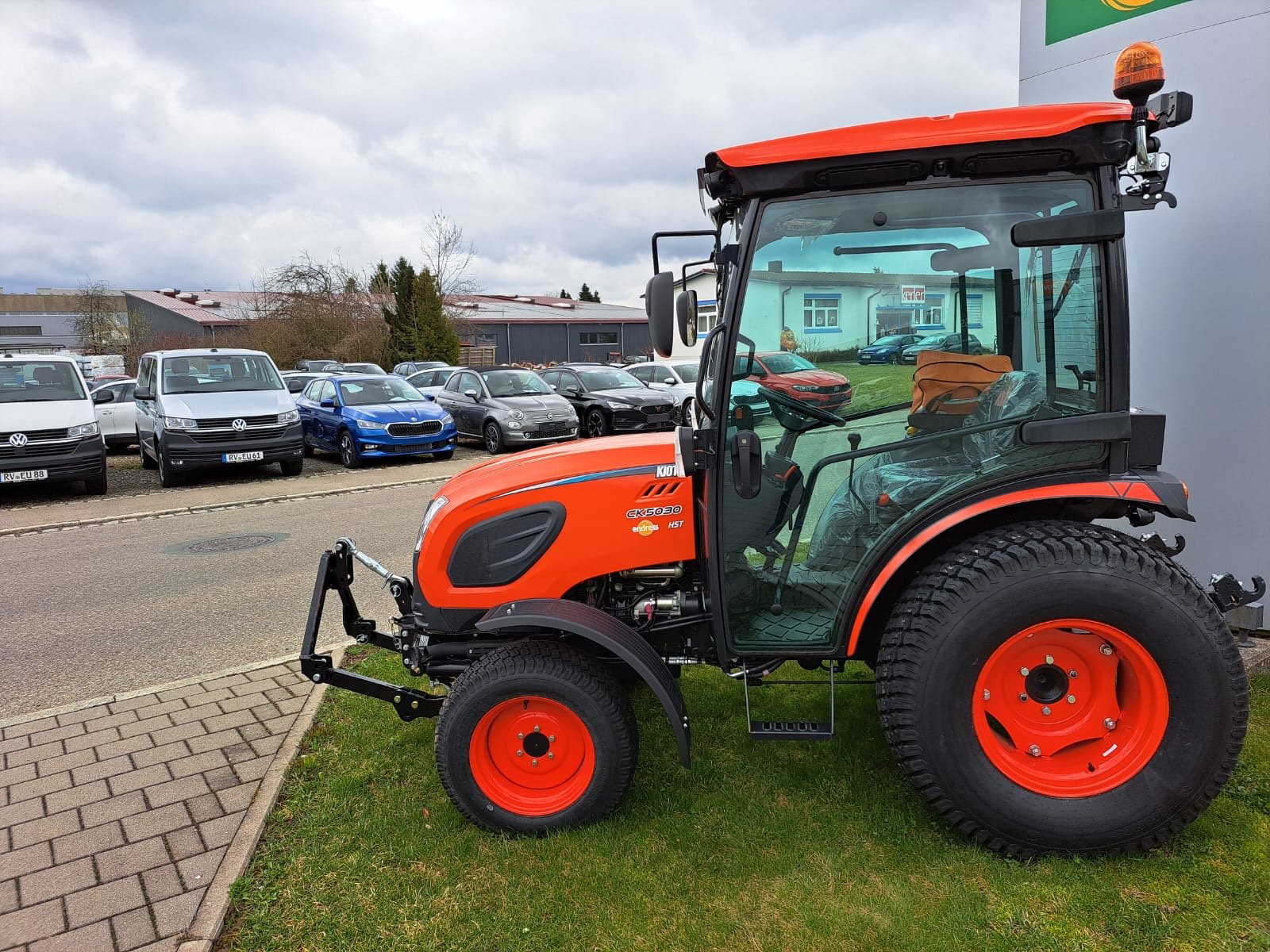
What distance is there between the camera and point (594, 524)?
318 centimetres

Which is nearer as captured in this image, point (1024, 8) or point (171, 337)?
point (1024, 8)

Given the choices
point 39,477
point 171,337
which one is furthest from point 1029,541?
point 171,337

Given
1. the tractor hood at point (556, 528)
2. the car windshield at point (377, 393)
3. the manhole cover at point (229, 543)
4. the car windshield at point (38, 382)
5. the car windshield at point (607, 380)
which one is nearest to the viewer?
the tractor hood at point (556, 528)

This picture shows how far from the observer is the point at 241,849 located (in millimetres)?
3021

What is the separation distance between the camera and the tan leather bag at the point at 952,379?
9.20 ft

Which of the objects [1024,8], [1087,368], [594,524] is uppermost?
[1024,8]

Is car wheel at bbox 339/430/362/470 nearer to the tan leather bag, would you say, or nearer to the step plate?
the step plate

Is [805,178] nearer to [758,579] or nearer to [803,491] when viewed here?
[803,491]

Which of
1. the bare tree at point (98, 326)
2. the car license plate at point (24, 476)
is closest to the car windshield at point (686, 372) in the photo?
the car license plate at point (24, 476)

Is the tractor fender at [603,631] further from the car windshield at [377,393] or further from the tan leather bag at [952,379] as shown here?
the car windshield at [377,393]

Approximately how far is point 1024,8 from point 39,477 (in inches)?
468

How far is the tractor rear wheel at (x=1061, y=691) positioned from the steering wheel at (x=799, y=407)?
60 cm

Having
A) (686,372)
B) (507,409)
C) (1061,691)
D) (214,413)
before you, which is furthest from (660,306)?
(686,372)

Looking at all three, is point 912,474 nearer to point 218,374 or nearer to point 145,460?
point 218,374
